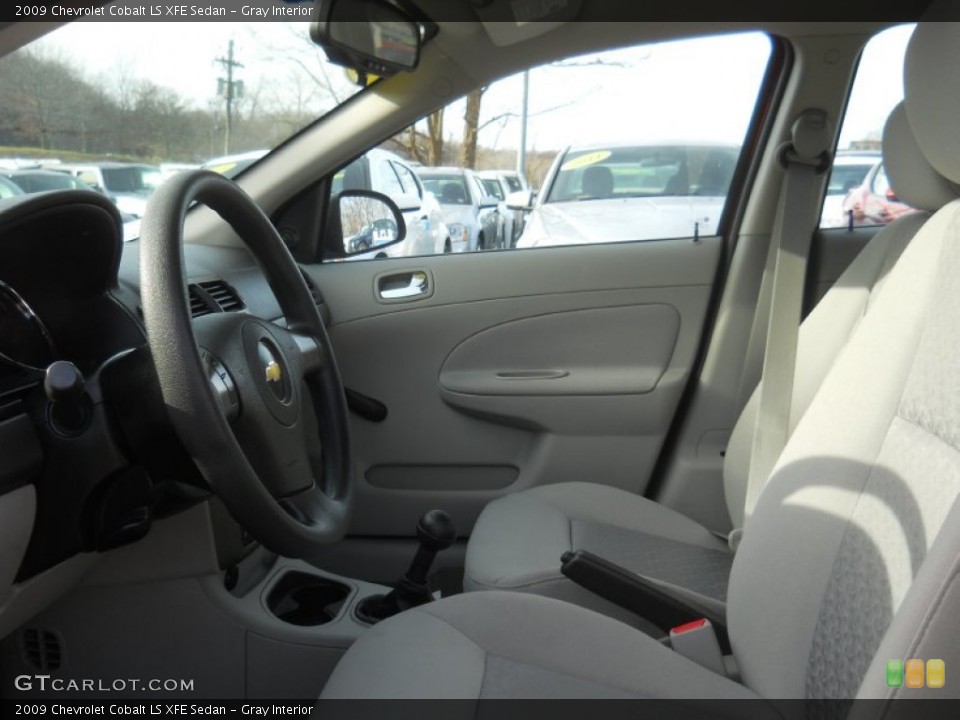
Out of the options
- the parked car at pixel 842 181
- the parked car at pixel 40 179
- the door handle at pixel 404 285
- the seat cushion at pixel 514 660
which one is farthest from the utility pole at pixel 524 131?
the seat cushion at pixel 514 660

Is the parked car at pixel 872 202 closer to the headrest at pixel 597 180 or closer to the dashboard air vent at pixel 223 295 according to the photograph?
the headrest at pixel 597 180

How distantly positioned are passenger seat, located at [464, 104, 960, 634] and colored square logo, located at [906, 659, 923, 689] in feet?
1.94

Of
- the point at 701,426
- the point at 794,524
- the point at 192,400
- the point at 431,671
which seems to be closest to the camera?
the point at 192,400

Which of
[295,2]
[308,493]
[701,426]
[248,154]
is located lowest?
[701,426]

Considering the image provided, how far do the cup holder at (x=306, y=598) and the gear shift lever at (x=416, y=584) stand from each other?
72mm

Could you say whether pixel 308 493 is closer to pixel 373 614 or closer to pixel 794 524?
pixel 373 614

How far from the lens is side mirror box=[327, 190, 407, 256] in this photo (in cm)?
229

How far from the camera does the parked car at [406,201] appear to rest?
2.23 metres

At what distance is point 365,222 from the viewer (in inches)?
92.8

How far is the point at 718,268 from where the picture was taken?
7.52 ft

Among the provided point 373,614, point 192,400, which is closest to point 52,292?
point 192,400

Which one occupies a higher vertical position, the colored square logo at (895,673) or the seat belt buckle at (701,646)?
the colored square logo at (895,673)

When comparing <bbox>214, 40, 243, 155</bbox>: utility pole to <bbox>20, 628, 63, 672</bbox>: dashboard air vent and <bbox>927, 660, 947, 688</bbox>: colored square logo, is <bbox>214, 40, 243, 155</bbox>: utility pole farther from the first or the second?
<bbox>927, 660, 947, 688</bbox>: colored square logo

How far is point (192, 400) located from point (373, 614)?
88 centimetres
